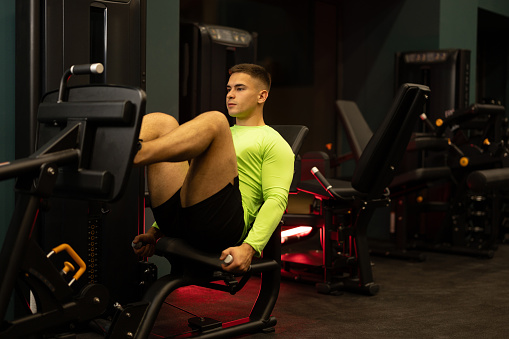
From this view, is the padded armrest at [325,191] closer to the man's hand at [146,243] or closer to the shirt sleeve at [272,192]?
the shirt sleeve at [272,192]

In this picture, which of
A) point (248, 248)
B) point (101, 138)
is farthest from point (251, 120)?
point (101, 138)

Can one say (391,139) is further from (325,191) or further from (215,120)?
(215,120)

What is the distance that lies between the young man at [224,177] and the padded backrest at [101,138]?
7.2 inches

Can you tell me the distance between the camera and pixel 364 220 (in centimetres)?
347

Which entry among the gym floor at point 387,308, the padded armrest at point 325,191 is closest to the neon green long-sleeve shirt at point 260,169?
the gym floor at point 387,308

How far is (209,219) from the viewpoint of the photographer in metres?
2.23

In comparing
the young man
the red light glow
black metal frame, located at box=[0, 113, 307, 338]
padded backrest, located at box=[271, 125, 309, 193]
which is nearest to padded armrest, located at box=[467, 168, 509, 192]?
the red light glow

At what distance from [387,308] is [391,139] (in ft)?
2.80

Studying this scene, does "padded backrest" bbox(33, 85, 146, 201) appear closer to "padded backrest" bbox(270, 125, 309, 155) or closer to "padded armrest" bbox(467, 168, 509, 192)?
"padded backrest" bbox(270, 125, 309, 155)

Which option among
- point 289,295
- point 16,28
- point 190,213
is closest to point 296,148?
point 190,213

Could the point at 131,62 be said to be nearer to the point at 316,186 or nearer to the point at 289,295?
the point at 316,186

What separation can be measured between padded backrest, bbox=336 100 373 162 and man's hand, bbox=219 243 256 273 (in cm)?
201

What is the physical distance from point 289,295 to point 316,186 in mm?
615

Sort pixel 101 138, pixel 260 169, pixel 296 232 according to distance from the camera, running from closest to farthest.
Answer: pixel 101 138
pixel 260 169
pixel 296 232
